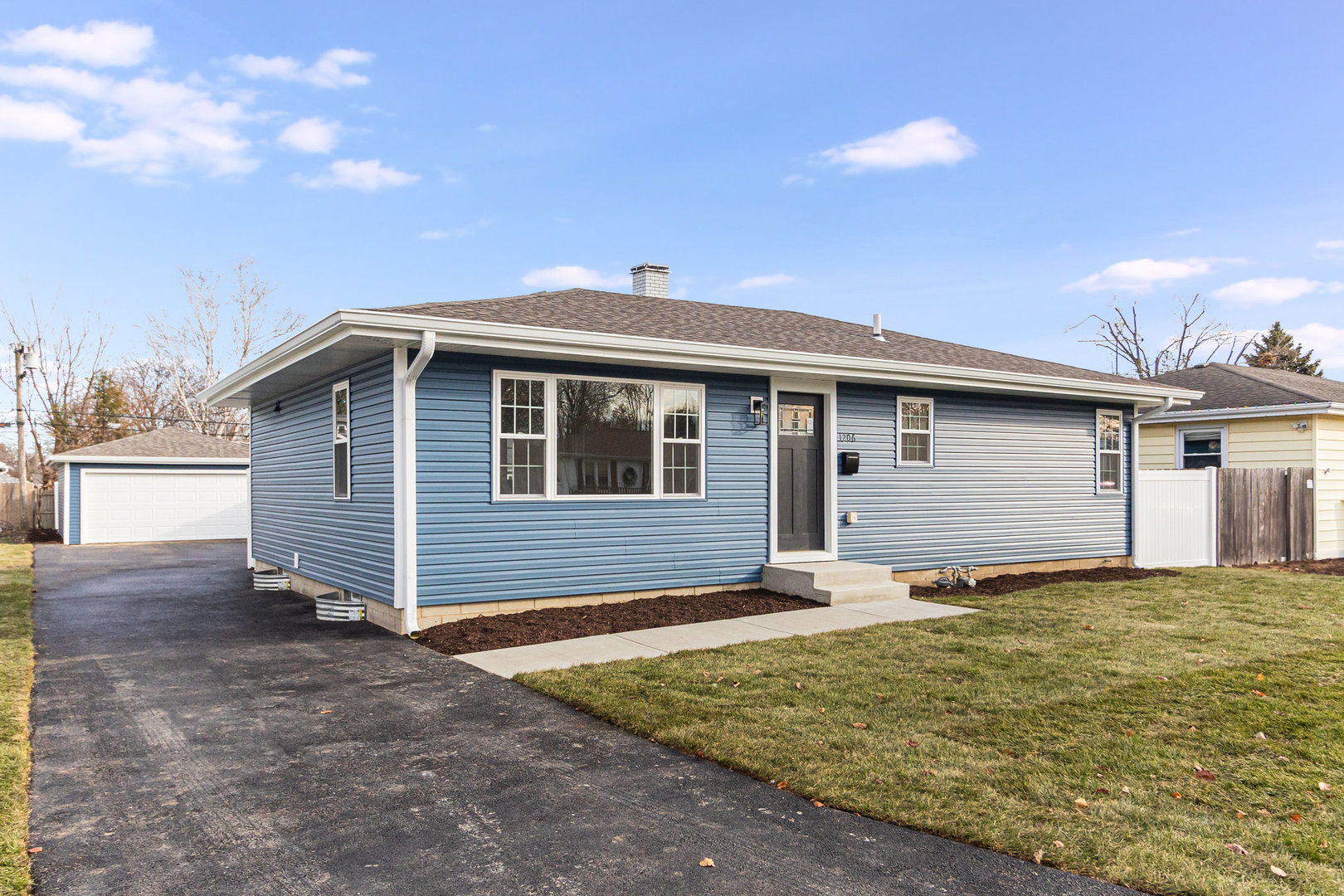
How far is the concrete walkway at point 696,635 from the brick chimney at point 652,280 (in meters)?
6.18

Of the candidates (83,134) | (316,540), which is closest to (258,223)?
(83,134)

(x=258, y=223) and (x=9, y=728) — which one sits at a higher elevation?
(x=258, y=223)

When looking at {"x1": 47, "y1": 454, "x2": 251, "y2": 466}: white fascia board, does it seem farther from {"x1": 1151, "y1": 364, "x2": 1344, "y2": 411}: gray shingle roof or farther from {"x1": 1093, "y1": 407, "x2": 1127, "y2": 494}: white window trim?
{"x1": 1151, "y1": 364, "x2": 1344, "y2": 411}: gray shingle roof

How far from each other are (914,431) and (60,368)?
111 ft

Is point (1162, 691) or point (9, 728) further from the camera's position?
point (1162, 691)

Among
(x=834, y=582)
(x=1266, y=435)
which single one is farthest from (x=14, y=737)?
(x=1266, y=435)

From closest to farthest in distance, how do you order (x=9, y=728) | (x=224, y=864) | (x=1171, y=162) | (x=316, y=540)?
(x=224, y=864) < (x=9, y=728) < (x=316, y=540) < (x=1171, y=162)

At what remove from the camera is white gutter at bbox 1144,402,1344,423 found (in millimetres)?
14883

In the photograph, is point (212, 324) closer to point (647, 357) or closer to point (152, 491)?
point (152, 491)

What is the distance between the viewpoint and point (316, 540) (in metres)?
10.2

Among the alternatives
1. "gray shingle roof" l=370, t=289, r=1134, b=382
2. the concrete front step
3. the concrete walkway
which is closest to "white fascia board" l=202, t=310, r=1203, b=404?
"gray shingle roof" l=370, t=289, r=1134, b=382

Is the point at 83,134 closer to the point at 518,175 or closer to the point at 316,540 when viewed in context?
the point at 518,175

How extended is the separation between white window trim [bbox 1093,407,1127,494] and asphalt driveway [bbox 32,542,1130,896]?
10404 mm

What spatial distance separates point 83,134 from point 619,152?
Answer: 15.8 metres
